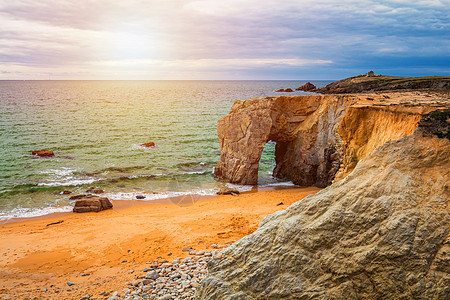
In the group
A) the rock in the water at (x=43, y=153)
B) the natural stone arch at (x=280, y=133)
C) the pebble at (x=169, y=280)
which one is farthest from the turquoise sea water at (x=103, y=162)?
the pebble at (x=169, y=280)

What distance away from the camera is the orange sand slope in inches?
468

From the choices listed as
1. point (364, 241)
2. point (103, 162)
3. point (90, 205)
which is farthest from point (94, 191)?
point (364, 241)

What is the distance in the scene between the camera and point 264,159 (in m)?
34.9

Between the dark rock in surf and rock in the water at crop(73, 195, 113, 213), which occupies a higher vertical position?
the dark rock in surf

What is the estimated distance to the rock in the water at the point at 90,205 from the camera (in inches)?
816

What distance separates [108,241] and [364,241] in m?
12.5

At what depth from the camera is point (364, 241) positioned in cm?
739

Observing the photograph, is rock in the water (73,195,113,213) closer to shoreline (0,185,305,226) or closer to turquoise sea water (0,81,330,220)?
shoreline (0,185,305,226)

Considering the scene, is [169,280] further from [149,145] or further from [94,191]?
[149,145]

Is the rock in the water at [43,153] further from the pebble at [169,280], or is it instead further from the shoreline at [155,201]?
the pebble at [169,280]

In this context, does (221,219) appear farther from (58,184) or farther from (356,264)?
(58,184)

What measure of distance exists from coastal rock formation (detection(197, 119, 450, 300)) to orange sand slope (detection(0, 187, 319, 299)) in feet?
19.0

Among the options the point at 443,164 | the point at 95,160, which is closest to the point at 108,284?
the point at 443,164

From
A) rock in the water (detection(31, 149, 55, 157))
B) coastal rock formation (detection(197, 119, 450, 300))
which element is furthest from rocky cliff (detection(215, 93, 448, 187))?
rock in the water (detection(31, 149, 55, 157))
